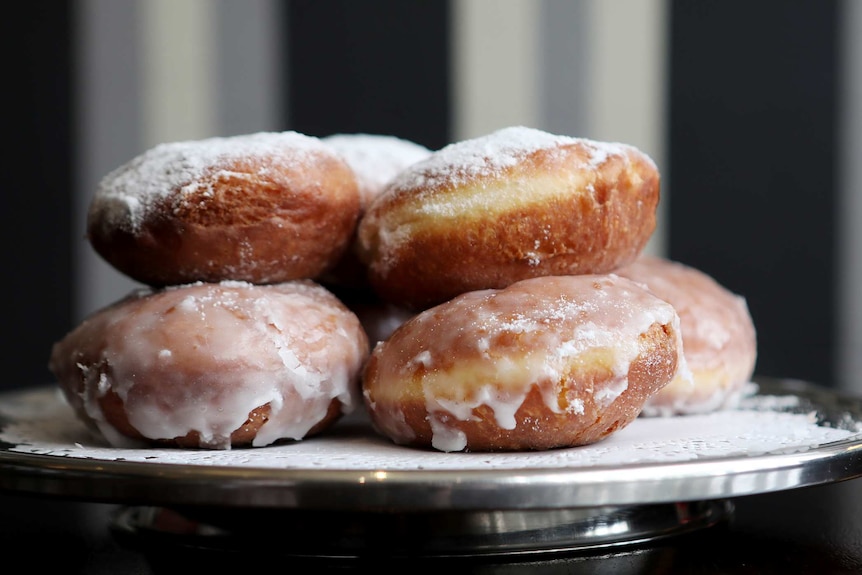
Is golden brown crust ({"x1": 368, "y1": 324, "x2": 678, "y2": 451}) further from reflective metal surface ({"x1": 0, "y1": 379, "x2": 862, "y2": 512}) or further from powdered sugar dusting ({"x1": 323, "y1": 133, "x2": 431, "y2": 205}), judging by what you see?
powdered sugar dusting ({"x1": 323, "y1": 133, "x2": 431, "y2": 205})

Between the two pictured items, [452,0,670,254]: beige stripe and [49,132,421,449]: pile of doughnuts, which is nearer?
[49,132,421,449]: pile of doughnuts

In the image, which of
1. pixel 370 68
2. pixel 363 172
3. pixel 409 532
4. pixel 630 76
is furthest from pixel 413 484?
pixel 630 76

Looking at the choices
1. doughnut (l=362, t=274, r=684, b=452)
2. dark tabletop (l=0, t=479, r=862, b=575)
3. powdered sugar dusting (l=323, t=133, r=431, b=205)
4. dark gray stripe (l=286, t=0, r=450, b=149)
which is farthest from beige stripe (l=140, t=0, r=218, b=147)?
doughnut (l=362, t=274, r=684, b=452)

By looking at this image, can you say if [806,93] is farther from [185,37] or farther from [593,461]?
[593,461]

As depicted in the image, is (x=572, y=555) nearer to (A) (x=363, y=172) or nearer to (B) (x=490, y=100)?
(A) (x=363, y=172)

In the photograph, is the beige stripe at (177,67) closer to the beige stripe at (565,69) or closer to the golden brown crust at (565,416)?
the beige stripe at (565,69)
